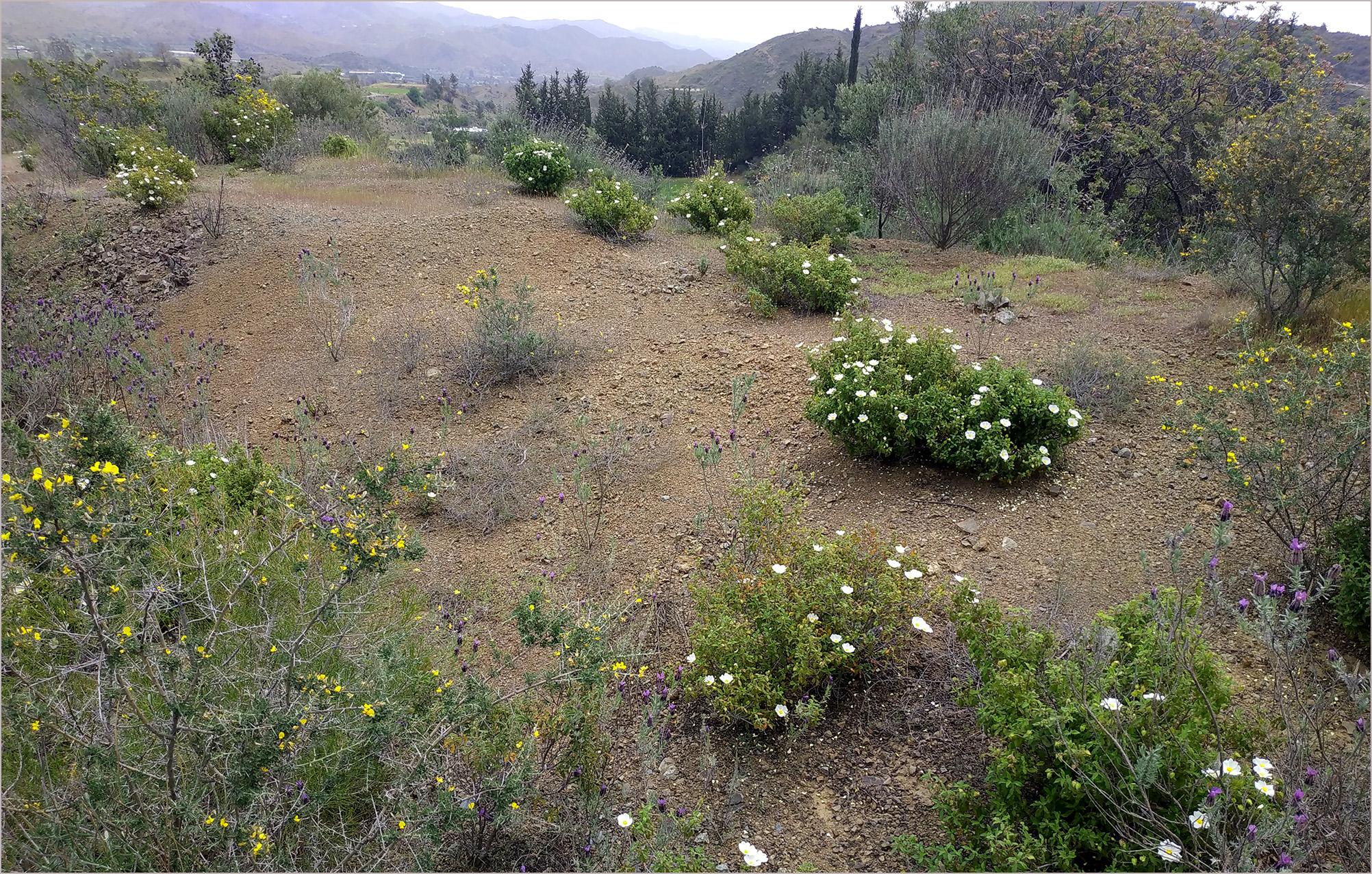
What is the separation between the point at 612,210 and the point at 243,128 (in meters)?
8.31

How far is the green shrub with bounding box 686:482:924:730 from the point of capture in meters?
2.61

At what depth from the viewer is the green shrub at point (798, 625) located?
8.55ft

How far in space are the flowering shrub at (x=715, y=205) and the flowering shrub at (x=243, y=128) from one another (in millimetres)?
8013

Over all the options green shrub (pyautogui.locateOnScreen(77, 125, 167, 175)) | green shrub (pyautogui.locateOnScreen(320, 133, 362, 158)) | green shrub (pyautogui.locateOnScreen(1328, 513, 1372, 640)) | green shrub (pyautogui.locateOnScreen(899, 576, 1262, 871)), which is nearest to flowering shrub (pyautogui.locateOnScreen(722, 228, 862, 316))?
green shrub (pyautogui.locateOnScreen(1328, 513, 1372, 640))

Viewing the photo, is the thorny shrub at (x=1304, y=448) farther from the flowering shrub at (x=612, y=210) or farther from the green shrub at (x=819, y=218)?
the flowering shrub at (x=612, y=210)

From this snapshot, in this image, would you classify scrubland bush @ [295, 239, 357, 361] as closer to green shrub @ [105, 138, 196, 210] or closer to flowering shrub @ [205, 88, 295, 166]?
green shrub @ [105, 138, 196, 210]

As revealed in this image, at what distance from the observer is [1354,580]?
2.67 meters

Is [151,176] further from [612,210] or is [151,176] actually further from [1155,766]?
[1155,766]

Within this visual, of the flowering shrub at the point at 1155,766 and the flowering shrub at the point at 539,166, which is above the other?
the flowering shrub at the point at 539,166

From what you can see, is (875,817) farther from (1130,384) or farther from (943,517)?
(1130,384)

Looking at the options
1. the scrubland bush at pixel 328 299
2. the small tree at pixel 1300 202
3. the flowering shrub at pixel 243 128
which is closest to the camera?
the small tree at pixel 1300 202

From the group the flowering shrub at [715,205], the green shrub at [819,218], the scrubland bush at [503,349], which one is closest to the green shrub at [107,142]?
the flowering shrub at [715,205]

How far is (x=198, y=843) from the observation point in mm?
1915

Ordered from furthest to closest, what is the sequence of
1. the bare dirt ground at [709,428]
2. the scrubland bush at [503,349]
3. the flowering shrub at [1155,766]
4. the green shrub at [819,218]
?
the green shrub at [819,218] < the scrubland bush at [503,349] < the bare dirt ground at [709,428] < the flowering shrub at [1155,766]
